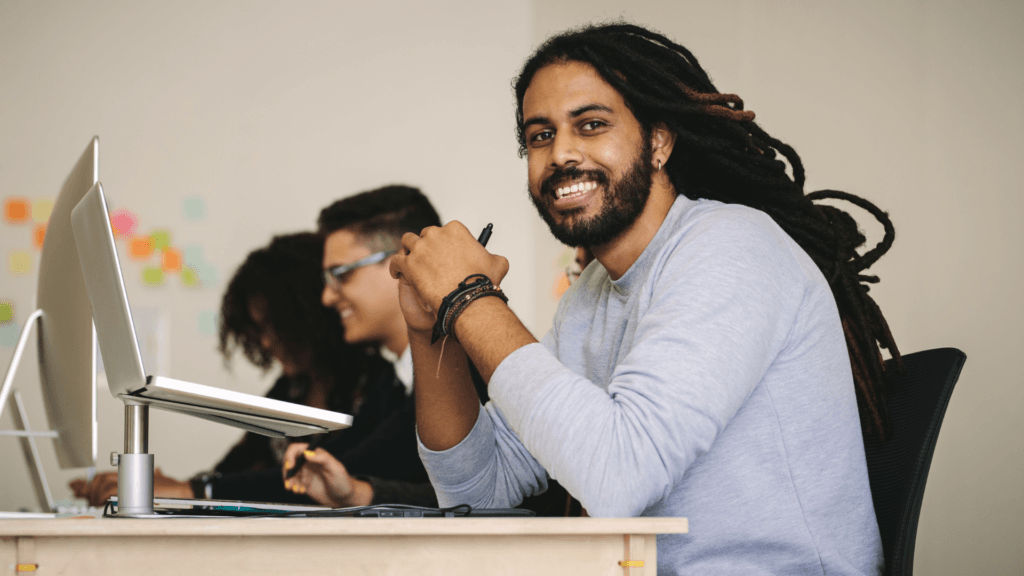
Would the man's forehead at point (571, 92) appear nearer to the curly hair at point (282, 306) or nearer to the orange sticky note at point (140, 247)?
the curly hair at point (282, 306)

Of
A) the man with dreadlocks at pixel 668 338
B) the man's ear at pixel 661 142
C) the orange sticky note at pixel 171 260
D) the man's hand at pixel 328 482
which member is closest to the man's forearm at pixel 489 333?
the man with dreadlocks at pixel 668 338

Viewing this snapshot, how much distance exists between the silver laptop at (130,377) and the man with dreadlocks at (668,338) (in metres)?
0.21

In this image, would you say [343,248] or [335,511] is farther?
[343,248]

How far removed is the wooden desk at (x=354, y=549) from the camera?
1.99 ft

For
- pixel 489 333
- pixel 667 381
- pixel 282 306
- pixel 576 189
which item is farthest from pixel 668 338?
pixel 282 306

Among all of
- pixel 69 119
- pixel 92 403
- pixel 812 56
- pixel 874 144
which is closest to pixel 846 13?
pixel 812 56

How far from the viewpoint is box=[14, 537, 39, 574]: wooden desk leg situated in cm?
61

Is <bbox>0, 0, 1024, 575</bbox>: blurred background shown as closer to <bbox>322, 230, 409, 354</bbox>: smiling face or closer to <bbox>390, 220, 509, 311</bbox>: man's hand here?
<bbox>322, 230, 409, 354</bbox>: smiling face

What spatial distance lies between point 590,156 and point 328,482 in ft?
3.75

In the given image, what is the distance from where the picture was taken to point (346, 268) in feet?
9.53

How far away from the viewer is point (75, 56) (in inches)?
134

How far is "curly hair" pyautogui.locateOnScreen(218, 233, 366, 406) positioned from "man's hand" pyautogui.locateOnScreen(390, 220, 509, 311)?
2290mm

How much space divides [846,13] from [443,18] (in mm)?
1702

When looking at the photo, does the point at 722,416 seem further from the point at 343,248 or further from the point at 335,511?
the point at 343,248
